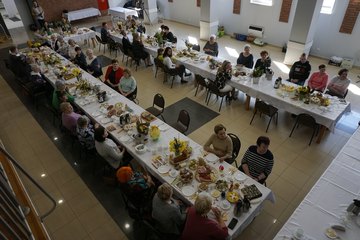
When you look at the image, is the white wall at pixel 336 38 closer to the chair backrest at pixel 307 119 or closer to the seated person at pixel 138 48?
the chair backrest at pixel 307 119

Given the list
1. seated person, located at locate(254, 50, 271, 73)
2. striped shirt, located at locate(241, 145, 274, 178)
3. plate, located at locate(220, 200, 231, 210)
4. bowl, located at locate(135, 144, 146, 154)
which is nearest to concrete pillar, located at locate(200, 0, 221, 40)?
seated person, located at locate(254, 50, 271, 73)

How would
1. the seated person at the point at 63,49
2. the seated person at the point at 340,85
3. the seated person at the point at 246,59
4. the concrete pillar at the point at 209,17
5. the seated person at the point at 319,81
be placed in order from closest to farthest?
1. the seated person at the point at 340,85
2. the seated person at the point at 319,81
3. the seated person at the point at 246,59
4. the seated person at the point at 63,49
5. the concrete pillar at the point at 209,17

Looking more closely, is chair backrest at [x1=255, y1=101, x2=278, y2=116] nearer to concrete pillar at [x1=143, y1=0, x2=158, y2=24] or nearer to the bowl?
the bowl

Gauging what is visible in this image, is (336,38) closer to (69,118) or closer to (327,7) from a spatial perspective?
(327,7)

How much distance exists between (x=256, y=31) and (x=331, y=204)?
10299 millimetres

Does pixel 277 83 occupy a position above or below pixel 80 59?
below

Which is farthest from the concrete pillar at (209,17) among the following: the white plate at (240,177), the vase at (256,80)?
the white plate at (240,177)

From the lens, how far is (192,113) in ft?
25.1

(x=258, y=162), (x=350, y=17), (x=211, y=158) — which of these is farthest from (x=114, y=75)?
(x=350, y=17)

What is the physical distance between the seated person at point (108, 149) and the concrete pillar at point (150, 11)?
12.8 metres

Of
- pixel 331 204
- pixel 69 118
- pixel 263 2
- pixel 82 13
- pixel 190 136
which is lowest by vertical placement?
pixel 190 136

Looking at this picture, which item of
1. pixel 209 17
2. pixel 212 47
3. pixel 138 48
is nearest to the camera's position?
pixel 212 47

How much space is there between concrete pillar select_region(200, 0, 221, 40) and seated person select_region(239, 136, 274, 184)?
9.93 metres

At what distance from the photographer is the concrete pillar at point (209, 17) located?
12625 mm
